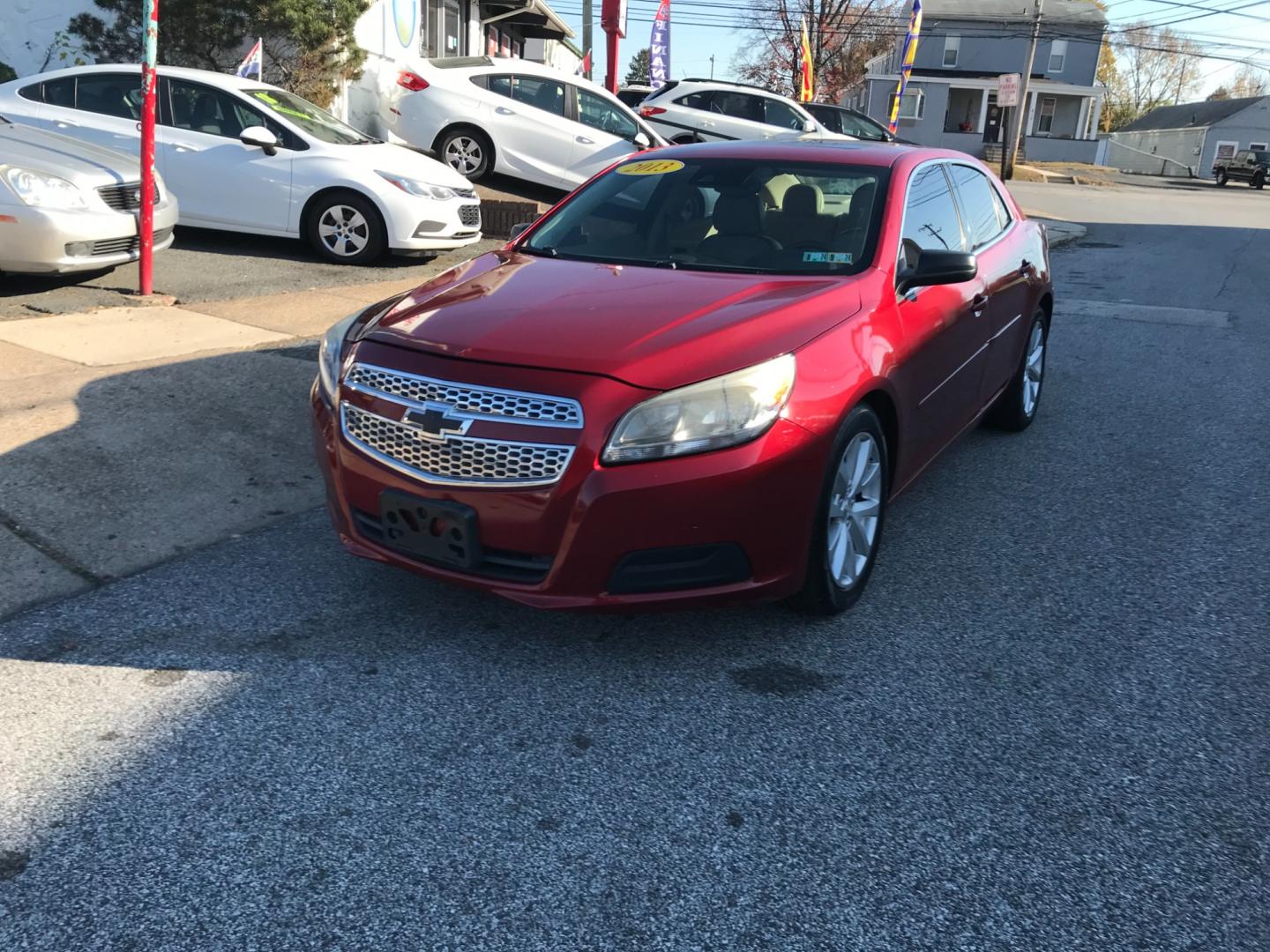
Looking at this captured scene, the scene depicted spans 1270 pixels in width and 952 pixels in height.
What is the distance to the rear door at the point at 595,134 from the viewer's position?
42.2ft

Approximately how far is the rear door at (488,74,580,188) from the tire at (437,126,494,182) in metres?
0.17

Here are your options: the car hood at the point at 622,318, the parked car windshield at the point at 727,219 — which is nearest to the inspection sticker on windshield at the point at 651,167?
the parked car windshield at the point at 727,219

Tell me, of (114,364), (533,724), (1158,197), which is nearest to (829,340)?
(533,724)

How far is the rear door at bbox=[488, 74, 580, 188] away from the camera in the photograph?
508 inches

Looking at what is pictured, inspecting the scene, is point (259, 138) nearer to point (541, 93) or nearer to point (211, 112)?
point (211, 112)

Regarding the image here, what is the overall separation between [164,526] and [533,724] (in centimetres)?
211

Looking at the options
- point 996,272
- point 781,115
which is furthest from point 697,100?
point 996,272

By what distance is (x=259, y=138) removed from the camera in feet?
29.3

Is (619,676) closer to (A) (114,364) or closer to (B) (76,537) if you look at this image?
(B) (76,537)

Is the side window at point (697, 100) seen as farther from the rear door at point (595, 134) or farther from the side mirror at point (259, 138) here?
the side mirror at point (259, 138)

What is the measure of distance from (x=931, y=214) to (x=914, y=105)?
2195 inches

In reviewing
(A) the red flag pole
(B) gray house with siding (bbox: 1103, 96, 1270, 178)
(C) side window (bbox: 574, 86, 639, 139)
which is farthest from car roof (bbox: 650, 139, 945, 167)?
(B) gray house with siding (bbox: 1103, 96, 1270, 178)

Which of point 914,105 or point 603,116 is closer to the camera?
point 603,116

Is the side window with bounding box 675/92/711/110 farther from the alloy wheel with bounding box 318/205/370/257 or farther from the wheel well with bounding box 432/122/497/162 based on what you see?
the alloy wheel with bounding box 318/205/370/257
